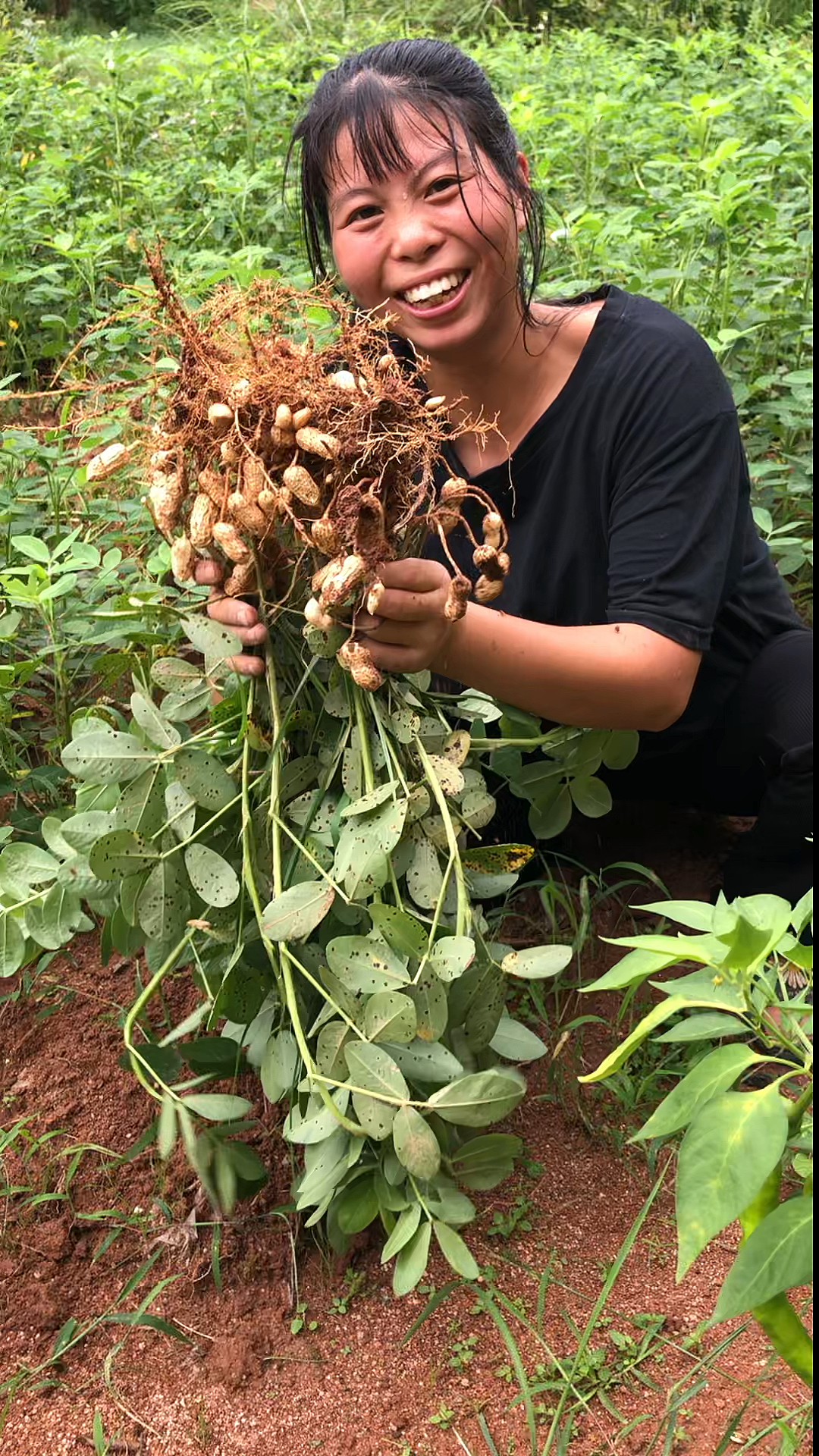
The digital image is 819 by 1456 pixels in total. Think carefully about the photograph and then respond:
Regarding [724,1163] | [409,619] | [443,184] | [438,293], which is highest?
[443,184]

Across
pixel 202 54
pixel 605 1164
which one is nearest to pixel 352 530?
pixel 605 1164

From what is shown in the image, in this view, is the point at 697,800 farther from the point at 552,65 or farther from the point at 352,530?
the point at 552,65

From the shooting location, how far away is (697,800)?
1764mm

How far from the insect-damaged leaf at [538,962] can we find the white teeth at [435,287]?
722 millimetres

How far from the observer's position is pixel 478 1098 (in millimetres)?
962

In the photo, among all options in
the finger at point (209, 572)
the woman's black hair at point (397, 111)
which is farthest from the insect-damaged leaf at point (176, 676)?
the woman's black hair at point (397, 111)

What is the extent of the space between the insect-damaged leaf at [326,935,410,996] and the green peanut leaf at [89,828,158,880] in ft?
0.67

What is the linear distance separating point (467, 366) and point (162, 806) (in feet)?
2.20

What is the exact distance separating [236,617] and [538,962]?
0.41m

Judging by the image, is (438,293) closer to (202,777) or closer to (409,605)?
(409,605)

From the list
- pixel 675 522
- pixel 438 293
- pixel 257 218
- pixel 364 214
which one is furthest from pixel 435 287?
pixel 257 218

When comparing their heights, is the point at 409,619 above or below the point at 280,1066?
above

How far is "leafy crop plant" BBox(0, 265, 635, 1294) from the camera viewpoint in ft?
3.28

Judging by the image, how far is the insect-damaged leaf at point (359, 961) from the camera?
1022mm
